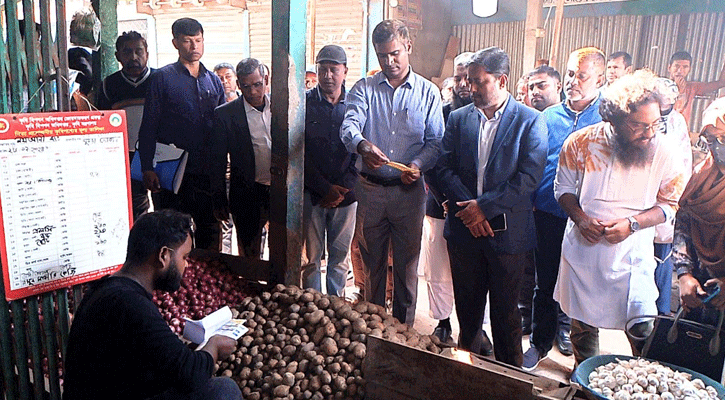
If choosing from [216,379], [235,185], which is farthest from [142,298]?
[235,185]

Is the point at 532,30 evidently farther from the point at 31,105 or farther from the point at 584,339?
the point at 31,105

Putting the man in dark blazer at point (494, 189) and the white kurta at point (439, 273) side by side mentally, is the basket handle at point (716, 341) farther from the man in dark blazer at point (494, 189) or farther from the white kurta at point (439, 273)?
the white kurta at point (439, 273)

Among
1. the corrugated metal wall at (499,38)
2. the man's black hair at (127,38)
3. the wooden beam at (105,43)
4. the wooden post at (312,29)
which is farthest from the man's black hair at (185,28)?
the corrugated metal wall at (499,38)

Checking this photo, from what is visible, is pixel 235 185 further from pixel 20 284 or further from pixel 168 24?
pixel 168 24

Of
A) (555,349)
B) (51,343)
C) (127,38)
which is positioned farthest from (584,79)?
(51,343)

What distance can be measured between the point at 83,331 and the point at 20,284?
767mm

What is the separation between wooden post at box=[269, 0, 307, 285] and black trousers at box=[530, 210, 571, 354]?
155 cm

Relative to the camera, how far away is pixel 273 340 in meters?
2.74

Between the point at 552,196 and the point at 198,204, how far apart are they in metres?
2.52

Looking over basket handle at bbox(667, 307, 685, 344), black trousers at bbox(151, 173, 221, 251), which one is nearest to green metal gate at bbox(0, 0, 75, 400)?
black trousers at bbox(151, 173, 221, 251)

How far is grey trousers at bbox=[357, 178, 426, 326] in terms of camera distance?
11.3 ft

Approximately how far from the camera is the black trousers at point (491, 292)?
9.93 feet

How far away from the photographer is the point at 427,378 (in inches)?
88.1

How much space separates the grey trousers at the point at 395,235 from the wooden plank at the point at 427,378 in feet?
3.94
